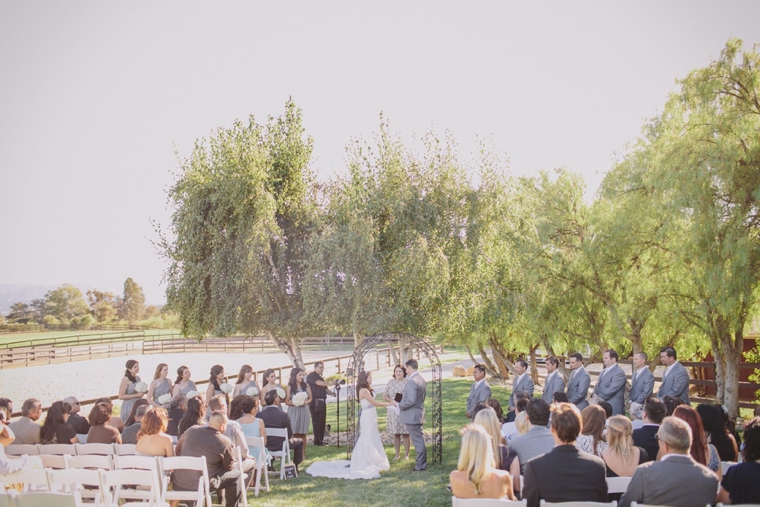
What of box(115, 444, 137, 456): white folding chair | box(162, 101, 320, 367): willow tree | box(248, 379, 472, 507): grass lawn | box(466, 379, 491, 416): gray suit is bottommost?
box(248, 379, 472, 507): grass lawn

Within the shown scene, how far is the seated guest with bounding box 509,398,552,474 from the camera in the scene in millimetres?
6371

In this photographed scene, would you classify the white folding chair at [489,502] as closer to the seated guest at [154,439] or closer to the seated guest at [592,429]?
the seated guest at [592,429]

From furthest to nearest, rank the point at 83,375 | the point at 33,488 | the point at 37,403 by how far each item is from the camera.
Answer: the point at 83,375
the point at 37,403
the point at 33,488

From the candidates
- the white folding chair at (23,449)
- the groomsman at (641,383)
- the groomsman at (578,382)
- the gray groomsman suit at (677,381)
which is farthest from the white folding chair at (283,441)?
the gray groomsman suit at (677,381)

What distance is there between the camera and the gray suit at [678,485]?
4742 millimetres

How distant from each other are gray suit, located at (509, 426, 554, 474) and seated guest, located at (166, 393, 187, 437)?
544cm

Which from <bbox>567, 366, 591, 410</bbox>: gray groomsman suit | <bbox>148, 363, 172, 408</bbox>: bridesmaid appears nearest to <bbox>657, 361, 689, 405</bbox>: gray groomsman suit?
<bbox>567, 366, 591, 410</bbox>: gray groomsman suit

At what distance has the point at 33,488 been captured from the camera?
734 centimetres

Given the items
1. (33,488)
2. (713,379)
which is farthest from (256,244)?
(713,379)

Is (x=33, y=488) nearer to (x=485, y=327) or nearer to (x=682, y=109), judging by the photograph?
(x=485, y=327)

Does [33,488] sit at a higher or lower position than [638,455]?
lower

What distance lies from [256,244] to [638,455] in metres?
9.88

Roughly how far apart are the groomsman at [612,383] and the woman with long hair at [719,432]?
12.9ft

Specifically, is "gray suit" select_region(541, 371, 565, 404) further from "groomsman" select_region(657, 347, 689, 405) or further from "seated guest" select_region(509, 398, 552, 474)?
"seated guest" select_region(509, 398, 552, 474)
